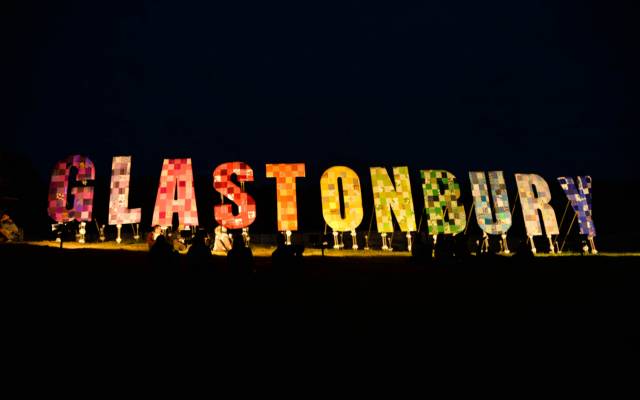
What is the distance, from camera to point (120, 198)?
1460cm

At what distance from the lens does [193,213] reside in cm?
1448

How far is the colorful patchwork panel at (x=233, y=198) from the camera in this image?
46.8ft

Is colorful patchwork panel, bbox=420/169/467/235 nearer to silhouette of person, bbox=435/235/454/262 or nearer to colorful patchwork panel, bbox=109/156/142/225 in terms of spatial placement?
silhouette of person, bbox=435/235/454/262

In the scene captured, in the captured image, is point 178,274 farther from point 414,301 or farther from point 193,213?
point 193,213

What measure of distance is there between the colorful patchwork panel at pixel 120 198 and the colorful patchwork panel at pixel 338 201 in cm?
701

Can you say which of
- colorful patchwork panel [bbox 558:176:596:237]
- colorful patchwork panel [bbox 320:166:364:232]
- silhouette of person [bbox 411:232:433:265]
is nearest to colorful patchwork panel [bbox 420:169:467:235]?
colorful patchwork panel [bbox 320:166:364:232]

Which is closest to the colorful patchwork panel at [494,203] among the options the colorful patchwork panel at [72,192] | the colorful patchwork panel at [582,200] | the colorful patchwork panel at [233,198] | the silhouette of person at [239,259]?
the colorful patchwork panel at [582,200]

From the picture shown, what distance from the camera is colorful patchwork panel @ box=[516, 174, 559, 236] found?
650 inches

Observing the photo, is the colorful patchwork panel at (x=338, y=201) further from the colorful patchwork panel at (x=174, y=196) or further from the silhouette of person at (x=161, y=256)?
the silhouette of person at (x=161, y=256)

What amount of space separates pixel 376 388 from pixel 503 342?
2.24 m

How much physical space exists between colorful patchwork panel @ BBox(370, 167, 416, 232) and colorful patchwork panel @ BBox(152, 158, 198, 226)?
23.4ft

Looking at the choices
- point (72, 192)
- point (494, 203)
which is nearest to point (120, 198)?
point (72, 192)

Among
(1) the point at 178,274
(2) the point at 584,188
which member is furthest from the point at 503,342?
(2) the point at 584,188

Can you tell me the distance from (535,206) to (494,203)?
73.0 inches
